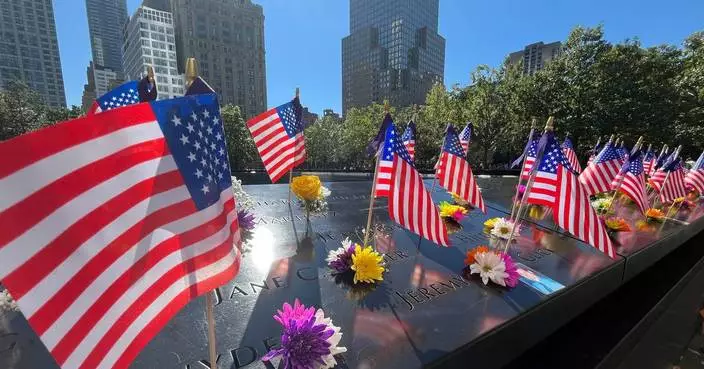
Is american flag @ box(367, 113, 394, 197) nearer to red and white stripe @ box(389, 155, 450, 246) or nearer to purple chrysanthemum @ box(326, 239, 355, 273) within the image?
red and white stripe @ box(389, 155, 450, 246)

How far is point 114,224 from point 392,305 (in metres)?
2.50

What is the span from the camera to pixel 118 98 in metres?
3.57

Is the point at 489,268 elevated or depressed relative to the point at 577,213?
depressed

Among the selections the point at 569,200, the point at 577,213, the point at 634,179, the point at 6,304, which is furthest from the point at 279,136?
the point at 634,179

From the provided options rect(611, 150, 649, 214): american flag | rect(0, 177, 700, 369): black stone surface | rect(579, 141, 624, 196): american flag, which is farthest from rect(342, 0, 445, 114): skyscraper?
rect(0, 177, 700, 369): black stone surface

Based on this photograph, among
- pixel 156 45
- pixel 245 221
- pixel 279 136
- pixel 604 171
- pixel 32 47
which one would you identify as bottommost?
pixel 245 221

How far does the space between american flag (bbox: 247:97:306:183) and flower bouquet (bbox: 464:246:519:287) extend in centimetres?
347

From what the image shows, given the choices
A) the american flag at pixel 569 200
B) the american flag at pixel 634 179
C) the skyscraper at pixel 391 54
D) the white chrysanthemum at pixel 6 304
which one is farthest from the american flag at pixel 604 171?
the skyscraper at pixel 391 54

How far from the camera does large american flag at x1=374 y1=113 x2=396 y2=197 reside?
3.77 m

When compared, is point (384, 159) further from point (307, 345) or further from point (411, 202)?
point (307, 345)

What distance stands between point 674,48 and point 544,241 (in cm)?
2861

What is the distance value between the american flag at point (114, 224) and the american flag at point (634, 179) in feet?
24.4

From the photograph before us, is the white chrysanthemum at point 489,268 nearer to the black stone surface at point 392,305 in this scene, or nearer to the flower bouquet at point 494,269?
the flower bouquet at point 494,269

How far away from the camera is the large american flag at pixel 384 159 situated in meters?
3.77
